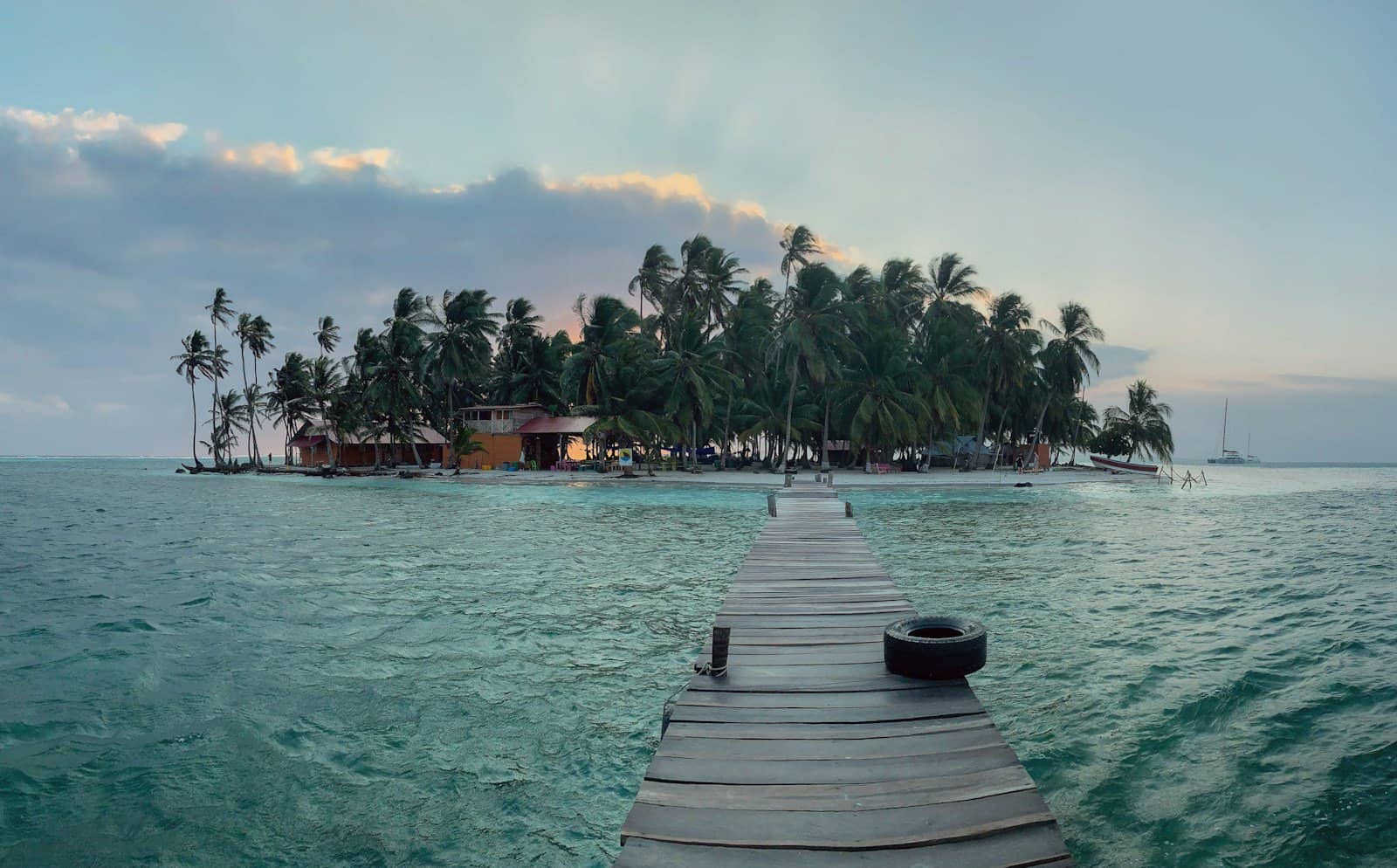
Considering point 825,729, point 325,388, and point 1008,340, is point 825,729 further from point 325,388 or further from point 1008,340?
point 325,388

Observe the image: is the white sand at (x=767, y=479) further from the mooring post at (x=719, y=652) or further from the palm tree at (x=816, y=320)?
the mooring post at (x=719, y=652)

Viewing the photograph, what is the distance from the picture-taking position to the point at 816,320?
133 ft

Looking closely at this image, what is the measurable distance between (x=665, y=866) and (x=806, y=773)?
3.58ft

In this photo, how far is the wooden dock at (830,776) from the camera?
3.03 m

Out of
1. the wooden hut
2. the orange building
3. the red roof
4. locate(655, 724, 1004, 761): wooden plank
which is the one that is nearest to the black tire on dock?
locate(655, 724, 1004, 761): wooden plank

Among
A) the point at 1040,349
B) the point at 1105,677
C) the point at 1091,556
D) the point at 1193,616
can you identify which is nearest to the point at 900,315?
the point at 1040,349

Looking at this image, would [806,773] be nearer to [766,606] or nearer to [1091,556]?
[766,606]

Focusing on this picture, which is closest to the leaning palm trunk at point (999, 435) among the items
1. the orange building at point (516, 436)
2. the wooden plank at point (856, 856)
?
the orange building at point (516, 436)

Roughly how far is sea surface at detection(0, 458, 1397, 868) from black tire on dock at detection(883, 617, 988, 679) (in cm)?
123

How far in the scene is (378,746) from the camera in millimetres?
6164

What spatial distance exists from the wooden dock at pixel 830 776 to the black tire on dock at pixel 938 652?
98 mm

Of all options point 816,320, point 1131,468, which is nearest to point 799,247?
point 816,320

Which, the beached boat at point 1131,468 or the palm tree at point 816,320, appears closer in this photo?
the palm tree at point 816,320

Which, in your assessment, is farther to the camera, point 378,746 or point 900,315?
point 900,315
